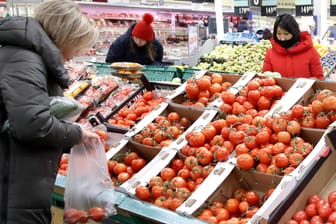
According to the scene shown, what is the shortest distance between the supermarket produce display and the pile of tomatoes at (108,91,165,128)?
12 millimetres

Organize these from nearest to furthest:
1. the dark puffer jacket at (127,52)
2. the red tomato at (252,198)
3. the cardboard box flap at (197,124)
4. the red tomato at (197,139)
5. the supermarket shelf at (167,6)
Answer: the red tomato at (252,198), the red tomato at (197,139), the cardboard box flap at (197,124), the dark puffer jacket at (127,52), the supermarket shelf at (167,6)

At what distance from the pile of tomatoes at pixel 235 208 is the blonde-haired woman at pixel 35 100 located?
0.70m

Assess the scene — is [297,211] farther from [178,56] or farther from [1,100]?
[178,56]

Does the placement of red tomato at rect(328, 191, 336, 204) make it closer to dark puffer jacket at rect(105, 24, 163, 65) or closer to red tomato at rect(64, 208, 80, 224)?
red tomato at rect(64, 208, 80, 224)


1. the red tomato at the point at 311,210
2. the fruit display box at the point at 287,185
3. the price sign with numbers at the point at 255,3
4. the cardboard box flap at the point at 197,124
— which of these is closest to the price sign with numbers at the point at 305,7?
the price sign with numbers at the point at 255,3

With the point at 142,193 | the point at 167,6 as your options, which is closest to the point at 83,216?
the point at 142,193

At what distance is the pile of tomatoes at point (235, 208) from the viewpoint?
222cm

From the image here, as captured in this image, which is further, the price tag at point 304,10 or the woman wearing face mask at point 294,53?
the price tag at point 304,10

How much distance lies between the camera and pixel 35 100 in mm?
1794

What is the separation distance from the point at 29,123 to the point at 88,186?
727 mm

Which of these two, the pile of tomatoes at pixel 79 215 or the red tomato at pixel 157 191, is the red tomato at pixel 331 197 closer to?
the red tomato at pixel 157 191

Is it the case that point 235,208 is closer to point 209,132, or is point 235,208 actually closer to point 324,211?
point 324,211

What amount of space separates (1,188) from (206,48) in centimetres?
658

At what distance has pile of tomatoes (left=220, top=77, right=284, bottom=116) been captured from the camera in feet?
9.44
